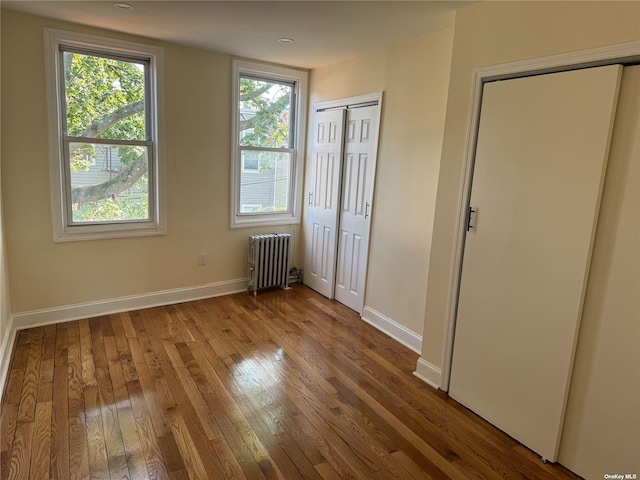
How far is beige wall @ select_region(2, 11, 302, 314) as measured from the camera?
9.75 ft

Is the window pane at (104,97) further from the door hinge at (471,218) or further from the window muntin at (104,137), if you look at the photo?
the door hinge at (471,218)

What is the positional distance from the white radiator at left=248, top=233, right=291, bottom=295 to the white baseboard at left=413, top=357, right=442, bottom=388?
6.64 feet

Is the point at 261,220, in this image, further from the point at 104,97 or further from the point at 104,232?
the point at 104,97

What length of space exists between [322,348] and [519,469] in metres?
1.55

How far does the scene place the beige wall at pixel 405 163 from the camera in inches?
116

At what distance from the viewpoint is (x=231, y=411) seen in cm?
233

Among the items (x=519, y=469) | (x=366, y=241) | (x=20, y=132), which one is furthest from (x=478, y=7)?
(x=20, y=132)

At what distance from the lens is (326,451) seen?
2047 millimetres

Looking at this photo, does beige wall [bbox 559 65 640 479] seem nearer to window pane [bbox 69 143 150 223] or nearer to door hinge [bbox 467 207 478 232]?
door hinge [bbox 467 207 478 232]

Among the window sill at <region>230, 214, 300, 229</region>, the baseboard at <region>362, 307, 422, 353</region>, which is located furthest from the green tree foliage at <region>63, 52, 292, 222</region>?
the baseboard at <region>362, 307, 422, 353</region>

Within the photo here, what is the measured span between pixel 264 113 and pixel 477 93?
8.15ft

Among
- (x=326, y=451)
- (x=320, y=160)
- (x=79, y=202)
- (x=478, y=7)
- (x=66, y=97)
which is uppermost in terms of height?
(x=478, y=7)

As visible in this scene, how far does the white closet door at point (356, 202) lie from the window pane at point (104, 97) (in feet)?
6.24

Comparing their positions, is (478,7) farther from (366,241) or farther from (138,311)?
(138,311)
